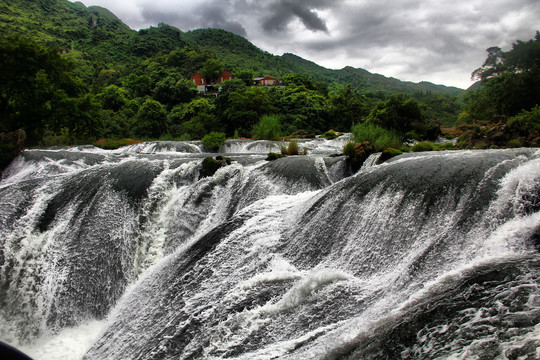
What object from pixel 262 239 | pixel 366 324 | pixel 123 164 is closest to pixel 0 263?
pixel 123 164

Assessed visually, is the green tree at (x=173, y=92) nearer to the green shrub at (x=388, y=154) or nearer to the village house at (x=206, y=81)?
the village house at (x=206, y=81)

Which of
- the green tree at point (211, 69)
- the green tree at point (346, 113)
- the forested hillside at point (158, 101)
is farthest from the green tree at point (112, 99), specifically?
the green tree at point (346, 113)

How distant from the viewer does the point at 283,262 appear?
5.40 m

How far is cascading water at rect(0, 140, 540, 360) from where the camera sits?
3.19 metres

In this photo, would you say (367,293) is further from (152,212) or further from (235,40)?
(235,40)

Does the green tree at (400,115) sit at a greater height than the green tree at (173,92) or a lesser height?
lesser

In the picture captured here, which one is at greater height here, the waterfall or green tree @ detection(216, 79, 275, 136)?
green tree @ detection(216, 79, 275, 136)

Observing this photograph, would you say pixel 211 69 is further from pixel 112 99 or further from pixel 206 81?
pixel 112 99

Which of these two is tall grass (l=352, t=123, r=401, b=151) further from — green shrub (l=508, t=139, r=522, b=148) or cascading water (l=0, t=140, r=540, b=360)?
green shrub (l=508, t=139, r=522, b=148)

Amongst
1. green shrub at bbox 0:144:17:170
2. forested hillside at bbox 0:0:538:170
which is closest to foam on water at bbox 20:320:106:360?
green shrub at bbox 0:144:17:170

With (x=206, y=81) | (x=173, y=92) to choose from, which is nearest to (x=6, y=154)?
(x=173, y=92)

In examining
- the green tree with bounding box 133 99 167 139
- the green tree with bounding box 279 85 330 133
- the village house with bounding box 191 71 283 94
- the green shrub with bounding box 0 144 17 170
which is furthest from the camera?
the village house with bounding box 191 71 283 94

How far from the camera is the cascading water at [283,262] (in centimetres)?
319

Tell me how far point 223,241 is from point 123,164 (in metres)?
6.14
